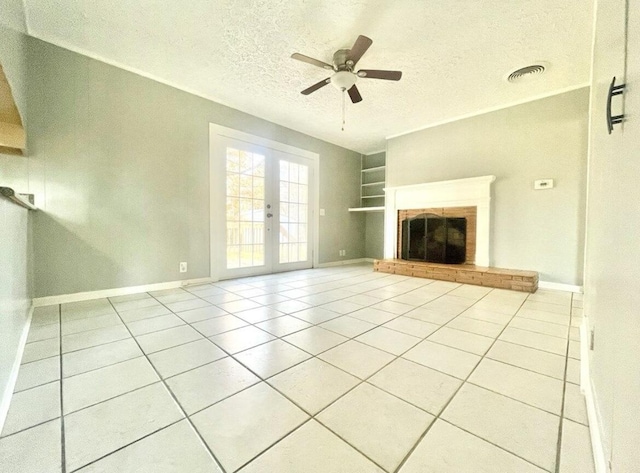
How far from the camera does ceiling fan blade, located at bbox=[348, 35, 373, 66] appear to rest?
81.1 inches

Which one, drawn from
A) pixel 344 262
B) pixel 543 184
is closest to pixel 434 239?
pixel 543 184

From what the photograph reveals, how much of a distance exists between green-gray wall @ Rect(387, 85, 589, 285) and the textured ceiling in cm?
34

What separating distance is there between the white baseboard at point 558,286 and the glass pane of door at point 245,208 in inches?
163

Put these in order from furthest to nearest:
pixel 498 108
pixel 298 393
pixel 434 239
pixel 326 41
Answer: pixel 434 239 → pixel 498 108 → pixel 326 41 → pixel 298 393

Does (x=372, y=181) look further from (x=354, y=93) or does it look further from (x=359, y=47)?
(x=359, y=47)

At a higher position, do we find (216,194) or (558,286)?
(216,194)

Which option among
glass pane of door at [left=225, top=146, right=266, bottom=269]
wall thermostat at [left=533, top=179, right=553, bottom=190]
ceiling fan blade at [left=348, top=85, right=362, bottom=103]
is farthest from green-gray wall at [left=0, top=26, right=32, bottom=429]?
wall thermostat at [left=533, top=179, right=553, bottom=190]

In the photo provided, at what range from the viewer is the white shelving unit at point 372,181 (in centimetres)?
583

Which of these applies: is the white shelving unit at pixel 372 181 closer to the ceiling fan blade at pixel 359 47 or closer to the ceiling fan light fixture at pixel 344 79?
the ceiling fan light fixture at pixel 344 79

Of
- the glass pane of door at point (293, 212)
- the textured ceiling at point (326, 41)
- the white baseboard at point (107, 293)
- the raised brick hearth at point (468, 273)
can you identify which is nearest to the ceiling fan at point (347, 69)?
the textured ceiling at point (326, 41)

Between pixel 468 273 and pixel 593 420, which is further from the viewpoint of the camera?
pixel 468 273

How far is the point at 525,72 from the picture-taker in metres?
2.85

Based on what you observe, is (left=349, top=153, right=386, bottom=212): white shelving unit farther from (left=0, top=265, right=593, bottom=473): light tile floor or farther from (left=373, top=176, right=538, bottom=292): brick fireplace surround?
(left=0, top=265, right=593, bottom=473): light tile floor

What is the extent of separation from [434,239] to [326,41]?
131 inches
